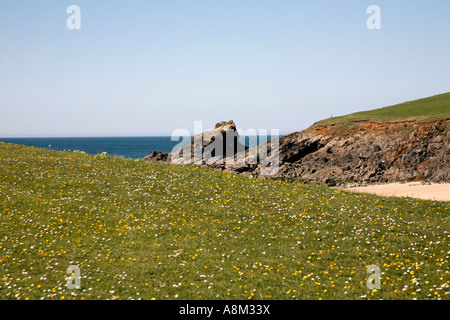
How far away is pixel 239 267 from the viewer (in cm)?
1554

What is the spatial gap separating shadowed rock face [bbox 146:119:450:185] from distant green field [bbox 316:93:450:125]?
59.6 inches

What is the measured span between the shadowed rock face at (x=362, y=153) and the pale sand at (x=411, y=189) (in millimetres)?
2710

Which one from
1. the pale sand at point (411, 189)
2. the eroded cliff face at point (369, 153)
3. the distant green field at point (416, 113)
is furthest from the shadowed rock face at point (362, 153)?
the pale sand at point (411, 189)

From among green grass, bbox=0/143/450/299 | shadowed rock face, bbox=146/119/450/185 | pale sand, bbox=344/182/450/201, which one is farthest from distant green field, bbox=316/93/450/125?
green grass, bbox=0/143/450/299

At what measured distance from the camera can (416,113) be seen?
170 ft

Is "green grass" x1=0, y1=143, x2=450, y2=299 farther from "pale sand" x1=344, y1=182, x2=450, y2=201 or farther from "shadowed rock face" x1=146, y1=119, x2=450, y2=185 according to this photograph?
"shadowed rock face" x1=146, y1=119, x2=450, y2=185

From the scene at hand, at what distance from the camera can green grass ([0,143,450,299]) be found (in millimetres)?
13688

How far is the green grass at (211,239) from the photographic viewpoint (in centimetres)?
1369

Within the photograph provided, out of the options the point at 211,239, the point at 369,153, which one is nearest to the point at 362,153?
the point at 369,153

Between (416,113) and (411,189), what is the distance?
19.7m

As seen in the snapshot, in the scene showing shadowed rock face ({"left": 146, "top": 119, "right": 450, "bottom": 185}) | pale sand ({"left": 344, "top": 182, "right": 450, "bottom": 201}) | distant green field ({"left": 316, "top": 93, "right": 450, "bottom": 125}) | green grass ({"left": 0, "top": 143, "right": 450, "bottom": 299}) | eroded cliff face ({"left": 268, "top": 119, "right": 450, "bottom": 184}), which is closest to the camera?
green grass ({"left": 0, "top": 143, "right": 450, "bottom": 299})

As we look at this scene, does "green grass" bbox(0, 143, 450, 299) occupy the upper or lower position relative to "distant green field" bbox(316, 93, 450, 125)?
lower

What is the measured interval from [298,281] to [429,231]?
352 inches
